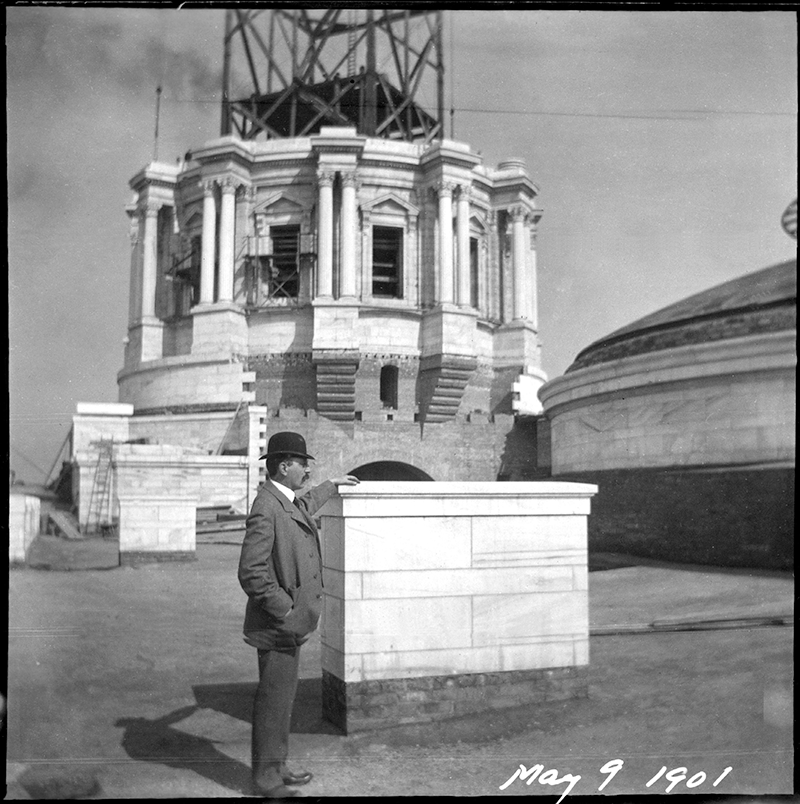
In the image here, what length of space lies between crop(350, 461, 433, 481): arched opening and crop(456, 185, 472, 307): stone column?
2020 mm

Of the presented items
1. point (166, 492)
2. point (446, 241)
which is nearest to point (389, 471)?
point (166, 492)

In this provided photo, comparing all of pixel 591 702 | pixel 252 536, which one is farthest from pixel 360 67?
pixel 591 702

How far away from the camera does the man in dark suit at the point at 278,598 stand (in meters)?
3.85

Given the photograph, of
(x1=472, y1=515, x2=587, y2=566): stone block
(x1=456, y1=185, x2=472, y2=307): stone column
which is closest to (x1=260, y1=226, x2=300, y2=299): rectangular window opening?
(x1=456, y1=185, x2=472, y2=307): stone column

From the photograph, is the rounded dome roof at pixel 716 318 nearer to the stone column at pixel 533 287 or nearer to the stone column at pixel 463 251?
the stone column at pixel 533 287

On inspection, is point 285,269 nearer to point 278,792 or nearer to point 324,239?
point 324,239

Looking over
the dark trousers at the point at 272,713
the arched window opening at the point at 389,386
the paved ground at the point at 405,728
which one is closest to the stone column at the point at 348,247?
the arched window opening at the point at 389,386

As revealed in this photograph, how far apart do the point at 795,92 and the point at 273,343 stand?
4989 millimetres

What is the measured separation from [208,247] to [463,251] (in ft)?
8.78

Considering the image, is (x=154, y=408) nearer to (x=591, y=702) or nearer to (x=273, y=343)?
(x=273, y=343)

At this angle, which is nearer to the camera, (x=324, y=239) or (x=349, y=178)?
(x=324, y=239)

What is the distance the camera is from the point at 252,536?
3871mm

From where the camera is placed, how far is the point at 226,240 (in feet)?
24.0

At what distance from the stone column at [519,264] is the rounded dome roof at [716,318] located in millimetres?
867
